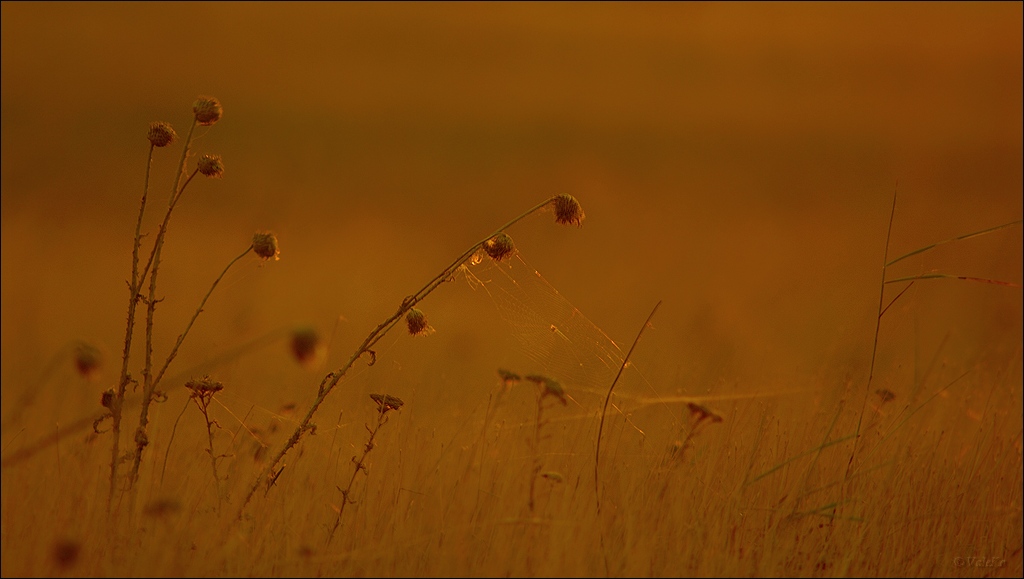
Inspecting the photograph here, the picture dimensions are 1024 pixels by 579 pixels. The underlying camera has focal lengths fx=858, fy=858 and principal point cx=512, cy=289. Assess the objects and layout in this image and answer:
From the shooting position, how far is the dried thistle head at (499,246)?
6.77 ft

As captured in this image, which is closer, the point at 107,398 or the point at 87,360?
the point at 87,360

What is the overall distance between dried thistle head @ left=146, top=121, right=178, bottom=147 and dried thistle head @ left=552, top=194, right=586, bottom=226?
95 centimetres

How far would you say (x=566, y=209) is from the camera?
2.07 metres

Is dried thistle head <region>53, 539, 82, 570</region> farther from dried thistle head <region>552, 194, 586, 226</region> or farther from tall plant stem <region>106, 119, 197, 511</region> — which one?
dried thistle head <region>552, 194, 586, 226</region>

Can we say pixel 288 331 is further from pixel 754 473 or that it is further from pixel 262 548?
pixel 754 473

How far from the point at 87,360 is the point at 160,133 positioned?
59cm

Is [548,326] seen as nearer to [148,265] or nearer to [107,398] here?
[148,265]

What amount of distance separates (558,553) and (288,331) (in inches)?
34.4

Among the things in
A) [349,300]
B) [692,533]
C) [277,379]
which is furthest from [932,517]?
[349,300]

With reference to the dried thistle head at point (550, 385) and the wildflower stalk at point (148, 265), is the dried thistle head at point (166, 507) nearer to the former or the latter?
the wildflower stalk at point (148, 265)

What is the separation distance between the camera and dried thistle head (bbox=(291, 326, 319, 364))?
152cm

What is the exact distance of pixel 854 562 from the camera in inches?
87.6

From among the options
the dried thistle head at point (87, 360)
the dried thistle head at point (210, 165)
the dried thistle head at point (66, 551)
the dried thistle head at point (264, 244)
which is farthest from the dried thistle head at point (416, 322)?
the dried thistle head at point (66, 551)

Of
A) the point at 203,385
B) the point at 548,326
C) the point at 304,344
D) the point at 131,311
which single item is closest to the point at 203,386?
the point at 203,385
